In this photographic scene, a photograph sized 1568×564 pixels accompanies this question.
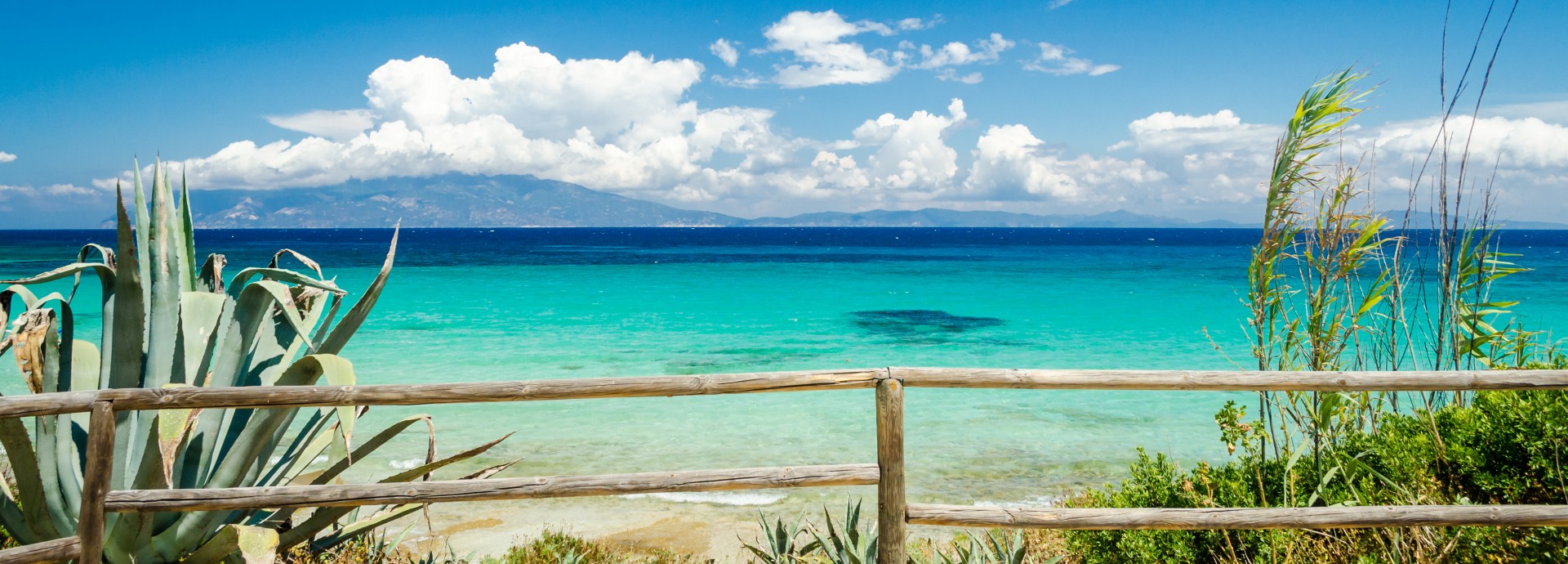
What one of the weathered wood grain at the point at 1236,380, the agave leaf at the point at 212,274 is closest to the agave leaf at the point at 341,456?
the agave leaf at the point at 212,274

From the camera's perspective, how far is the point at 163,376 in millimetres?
2904

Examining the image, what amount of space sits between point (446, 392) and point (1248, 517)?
2466 millimetres

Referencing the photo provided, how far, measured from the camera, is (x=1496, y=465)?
346 centimetres

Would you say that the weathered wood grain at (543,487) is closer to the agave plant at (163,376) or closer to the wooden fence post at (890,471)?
the wooden fence post at (890,471)

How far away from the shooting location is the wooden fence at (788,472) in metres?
2.45

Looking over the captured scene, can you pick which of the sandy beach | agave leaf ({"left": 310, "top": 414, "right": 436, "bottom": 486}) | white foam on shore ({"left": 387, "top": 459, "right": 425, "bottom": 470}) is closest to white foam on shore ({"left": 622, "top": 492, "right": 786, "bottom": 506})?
the sandy beach

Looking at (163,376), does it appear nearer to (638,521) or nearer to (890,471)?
(890,471)

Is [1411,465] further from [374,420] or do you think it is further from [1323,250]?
[374,420]

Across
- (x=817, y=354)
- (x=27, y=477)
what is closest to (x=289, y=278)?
(x=27, y=477)

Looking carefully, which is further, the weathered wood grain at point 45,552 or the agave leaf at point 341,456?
the agave leaf at point 341,456

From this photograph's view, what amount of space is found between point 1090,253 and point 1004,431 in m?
51.9

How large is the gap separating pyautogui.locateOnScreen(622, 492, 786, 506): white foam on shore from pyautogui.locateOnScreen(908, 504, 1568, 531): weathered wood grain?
3708 millimetres

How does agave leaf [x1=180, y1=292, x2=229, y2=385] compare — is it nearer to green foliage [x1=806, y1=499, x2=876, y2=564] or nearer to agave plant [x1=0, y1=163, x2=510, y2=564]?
agave plant [x1=0, y1=163, x2=510, y2=564]

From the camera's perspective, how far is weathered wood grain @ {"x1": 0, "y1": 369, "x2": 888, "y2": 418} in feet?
7.94
